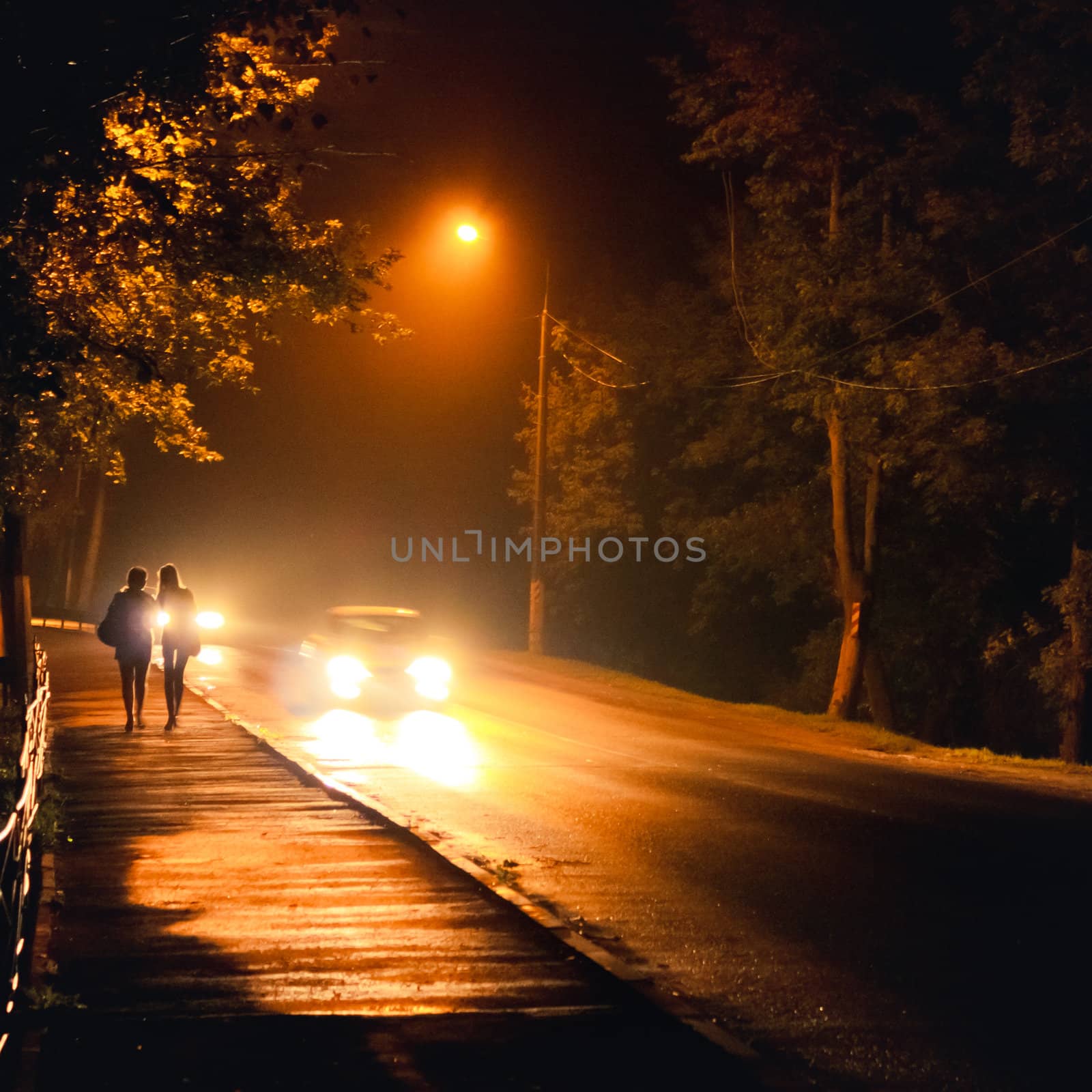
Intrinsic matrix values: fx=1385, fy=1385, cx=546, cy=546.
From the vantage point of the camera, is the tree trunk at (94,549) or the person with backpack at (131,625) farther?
the tree trunk at (94,549)

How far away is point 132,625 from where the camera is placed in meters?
15.6

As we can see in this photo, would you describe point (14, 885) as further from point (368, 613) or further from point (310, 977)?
point (368, 613)

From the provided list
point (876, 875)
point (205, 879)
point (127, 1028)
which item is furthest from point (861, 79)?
point (127, 1028)

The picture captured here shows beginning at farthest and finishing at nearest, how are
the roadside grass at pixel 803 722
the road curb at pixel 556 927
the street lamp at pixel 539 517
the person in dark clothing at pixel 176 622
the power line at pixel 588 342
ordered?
the power line at pixel 588 342 → the street lamp at pixel 539 517 → the roadside grass at pixel 803 722 → the person in dark clothing at pixel 176 622 → the road curb at pixel 556 927

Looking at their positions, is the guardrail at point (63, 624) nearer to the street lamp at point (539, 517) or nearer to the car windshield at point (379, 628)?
the street lamp at point (539, 517)

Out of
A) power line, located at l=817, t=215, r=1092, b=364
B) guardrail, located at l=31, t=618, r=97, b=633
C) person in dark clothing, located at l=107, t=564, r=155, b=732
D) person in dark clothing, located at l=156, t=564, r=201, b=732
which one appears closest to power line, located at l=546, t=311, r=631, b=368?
power line, located at l=817, t=215, r=1092, b=364

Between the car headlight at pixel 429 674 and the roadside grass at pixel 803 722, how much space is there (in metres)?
4.07

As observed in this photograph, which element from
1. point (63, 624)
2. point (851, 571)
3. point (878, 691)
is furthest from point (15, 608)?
point (63, 624)

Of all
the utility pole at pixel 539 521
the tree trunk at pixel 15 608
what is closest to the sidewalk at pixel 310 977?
the tree trunk at pixel 15 608

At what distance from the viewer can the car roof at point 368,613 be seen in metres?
23.4

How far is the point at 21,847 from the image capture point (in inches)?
245

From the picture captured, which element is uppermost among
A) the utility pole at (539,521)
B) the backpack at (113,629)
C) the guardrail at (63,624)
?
the utility pole at (539,521)

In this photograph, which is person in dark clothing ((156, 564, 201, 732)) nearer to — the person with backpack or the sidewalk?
the person with backpack

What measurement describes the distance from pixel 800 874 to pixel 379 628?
576 inches
